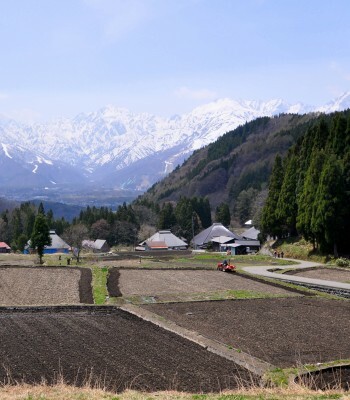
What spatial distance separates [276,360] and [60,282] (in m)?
22.5

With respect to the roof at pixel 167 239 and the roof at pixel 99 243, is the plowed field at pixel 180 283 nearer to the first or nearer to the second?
the roof at pixel 167 239

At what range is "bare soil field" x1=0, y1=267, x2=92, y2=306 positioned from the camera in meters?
28.9

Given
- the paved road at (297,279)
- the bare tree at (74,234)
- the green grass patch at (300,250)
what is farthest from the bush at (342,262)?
the bare tree at (74,234)

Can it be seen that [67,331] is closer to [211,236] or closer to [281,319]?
[281,319]

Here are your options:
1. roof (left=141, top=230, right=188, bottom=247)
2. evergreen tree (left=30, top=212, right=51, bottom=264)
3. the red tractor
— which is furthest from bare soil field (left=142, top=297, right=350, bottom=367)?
roof (left=141, top=230, right=188, bottom=247)

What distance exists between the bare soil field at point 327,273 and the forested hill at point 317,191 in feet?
20.1

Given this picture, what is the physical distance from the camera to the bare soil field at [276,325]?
17797 mm

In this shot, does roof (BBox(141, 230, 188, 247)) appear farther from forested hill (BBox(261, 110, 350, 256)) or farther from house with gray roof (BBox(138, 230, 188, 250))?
forested hill (BBox(261, 110, 350, 256))

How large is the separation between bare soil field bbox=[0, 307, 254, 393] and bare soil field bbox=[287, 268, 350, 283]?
66.6 ft

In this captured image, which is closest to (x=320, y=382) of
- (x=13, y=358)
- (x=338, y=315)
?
(x=13, y=358)

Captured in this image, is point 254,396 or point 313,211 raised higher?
point 313,211

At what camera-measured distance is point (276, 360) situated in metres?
16.6

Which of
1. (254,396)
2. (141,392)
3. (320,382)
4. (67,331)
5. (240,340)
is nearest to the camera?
(254,396)

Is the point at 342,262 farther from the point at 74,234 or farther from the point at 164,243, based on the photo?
the point at 74,234
